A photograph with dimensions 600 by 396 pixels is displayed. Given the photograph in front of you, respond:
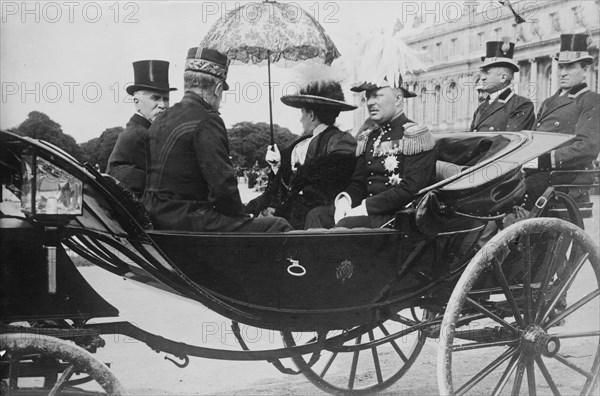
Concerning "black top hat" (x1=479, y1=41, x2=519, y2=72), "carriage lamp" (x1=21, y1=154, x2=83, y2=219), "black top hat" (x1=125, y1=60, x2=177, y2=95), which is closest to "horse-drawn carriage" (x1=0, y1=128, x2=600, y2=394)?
"carriage lamp" (x1=21, y1=154, x2=83, y2=219)

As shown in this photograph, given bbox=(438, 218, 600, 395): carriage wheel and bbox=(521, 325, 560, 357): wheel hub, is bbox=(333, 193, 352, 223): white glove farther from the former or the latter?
bbox=(521, 325, 560, 357): wheel hub

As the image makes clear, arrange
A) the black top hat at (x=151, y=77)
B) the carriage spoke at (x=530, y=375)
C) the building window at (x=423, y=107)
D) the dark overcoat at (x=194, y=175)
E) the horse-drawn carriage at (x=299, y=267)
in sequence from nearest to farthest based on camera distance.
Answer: the horse-drawn carriage at (x=299, y=267) → the dark overcoat at (x=194, y=175) → the carriage spoke at (x=530, y=375) → the black top hat at (x=151, y=77) → the building window at (x=423, y=107)

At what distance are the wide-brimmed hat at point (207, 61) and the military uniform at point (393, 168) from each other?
1.16m

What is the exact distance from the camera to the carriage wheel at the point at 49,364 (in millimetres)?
2611

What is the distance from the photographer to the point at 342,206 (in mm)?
4078

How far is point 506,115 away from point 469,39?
657 mm

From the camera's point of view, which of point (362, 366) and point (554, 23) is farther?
point (362, 366)

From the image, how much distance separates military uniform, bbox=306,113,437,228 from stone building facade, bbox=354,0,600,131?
36 cm

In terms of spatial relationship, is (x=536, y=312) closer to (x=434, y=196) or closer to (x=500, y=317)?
(x=500, y=317)

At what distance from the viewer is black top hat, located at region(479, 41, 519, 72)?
4.95m

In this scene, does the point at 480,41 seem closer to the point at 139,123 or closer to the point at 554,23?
the point at 554,23

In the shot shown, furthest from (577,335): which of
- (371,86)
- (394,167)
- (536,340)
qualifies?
(371,86)

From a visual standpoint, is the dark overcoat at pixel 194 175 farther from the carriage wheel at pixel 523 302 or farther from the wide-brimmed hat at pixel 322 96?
the wide-brimmed hat at pixel 322 96

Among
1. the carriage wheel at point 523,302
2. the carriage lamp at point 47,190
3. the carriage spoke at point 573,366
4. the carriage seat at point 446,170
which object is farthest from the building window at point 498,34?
the carriage lamp at point 47,190
